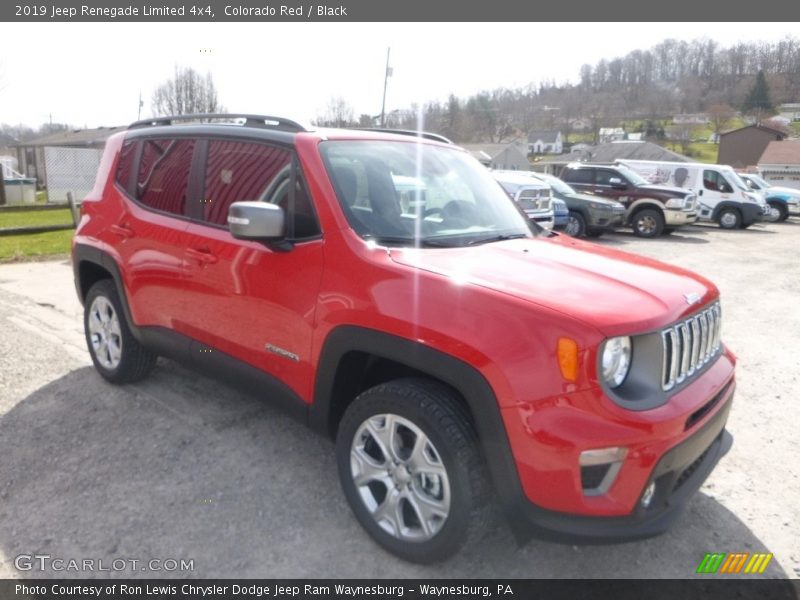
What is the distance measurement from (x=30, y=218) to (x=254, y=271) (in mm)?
19136

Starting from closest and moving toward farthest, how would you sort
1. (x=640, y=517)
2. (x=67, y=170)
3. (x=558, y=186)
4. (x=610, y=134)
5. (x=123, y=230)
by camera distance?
(x=640, y=517) → (x=123, y=230) → (x=558, y=186) → (x=67, y=170) → (x=610, y=134)

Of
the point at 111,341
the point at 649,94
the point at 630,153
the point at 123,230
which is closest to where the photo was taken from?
the point at 123,230

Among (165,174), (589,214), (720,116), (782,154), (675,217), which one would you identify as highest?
(720,116)

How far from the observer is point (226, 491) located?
130 inches

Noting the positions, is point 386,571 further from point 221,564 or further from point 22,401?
point 22,401

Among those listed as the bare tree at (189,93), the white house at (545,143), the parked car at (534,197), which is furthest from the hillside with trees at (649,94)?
the parked car at (534,197)

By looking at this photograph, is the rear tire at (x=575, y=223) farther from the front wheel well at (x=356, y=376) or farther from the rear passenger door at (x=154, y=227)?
the front wheel well at (x=356, y=376)

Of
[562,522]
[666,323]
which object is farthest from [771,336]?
[562,522]

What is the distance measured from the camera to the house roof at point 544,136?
80000mm

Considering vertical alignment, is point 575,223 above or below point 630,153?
below

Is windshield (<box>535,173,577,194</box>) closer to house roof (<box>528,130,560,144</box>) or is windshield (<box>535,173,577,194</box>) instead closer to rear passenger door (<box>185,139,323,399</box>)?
rear passenger door (<box>185,139,323,399</box>)

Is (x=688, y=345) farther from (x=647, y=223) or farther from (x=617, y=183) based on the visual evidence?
(x=617, y=183)

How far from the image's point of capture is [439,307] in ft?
8.40

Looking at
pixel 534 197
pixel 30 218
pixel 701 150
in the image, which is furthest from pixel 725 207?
pixel 701 150
